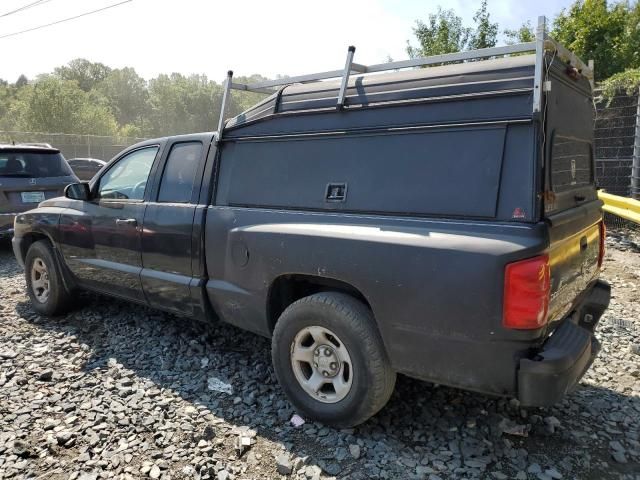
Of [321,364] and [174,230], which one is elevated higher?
[174,230]

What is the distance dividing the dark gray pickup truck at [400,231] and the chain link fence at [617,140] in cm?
632

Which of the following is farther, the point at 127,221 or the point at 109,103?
the point at 109,103

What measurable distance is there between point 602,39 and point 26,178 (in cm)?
1359

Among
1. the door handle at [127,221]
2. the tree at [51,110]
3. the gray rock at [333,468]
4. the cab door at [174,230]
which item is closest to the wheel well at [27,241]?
the door handle at [127,221]

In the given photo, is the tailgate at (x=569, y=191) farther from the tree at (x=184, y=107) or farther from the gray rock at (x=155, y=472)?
the tree at (x=184, y=107)

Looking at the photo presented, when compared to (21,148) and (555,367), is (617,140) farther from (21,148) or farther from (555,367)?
(21,148)

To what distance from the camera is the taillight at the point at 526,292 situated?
7.50 ft

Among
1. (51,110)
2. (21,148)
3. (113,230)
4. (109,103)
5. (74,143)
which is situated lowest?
(113,230)

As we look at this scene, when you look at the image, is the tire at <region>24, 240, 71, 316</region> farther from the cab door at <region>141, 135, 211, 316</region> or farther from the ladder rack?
the ladder rack

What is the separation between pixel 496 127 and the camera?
2512mm

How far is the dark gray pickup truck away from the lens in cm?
240

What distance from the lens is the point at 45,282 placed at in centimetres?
508

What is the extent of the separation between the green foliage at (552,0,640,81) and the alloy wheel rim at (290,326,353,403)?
1281 centimetres

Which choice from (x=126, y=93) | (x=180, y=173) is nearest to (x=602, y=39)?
(x=180, y=173)
